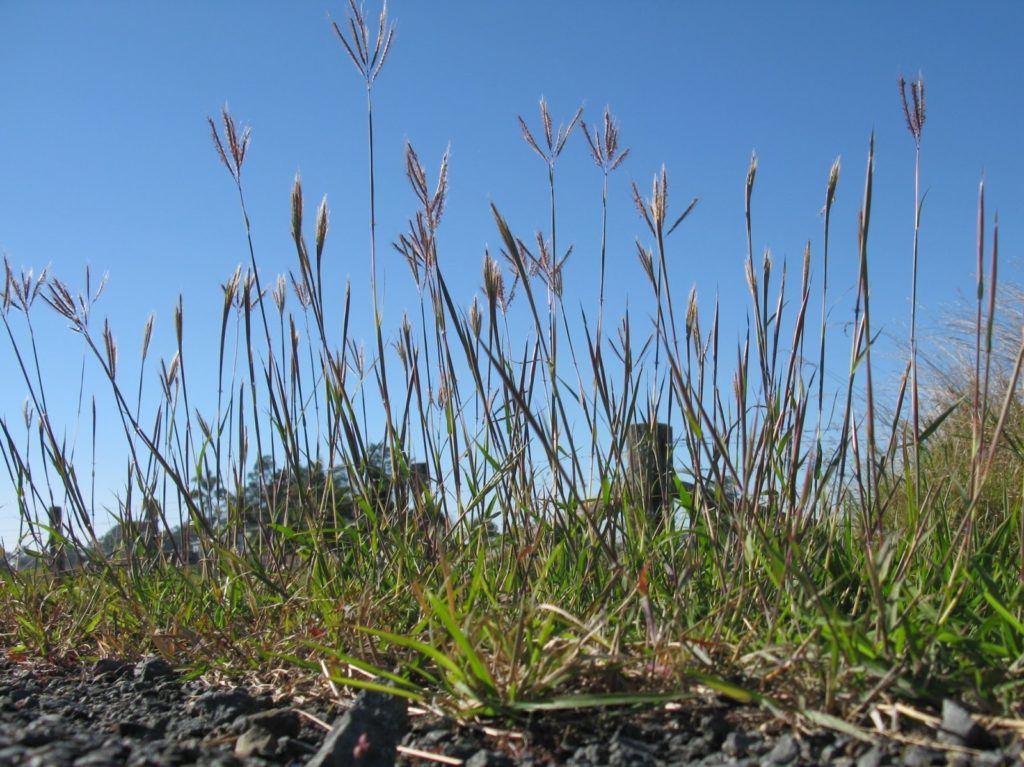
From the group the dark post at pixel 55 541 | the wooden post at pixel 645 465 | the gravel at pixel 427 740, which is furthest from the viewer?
the dark post at pixel 55 541

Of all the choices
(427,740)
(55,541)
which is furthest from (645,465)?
(55,541)

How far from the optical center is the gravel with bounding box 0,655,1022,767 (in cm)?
104

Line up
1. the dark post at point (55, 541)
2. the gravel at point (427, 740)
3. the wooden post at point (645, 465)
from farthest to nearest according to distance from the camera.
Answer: the dark post at point (55, 541) < the wooden post at point (645, 465) < the gravel at point (427, 740)

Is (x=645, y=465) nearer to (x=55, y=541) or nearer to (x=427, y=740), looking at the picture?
(x=427, y=740)

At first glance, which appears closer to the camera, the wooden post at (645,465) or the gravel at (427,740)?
the gravel at (427,740)

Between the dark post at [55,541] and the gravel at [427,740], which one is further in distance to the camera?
the dark post at [55,541]

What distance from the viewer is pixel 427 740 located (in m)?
1.24

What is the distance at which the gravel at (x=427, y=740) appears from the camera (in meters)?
1.04

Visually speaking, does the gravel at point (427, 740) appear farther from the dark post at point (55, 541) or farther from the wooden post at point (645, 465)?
the dark post at point (55, 541)

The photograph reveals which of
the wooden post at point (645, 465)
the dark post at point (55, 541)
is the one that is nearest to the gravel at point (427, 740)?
the wooden post at point (645, 465)

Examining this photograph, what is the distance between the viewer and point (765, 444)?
67.6 inches

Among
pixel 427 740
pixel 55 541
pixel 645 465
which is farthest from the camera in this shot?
pixel 55 541

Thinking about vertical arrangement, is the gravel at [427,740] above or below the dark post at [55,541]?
below

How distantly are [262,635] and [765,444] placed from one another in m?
1.10
